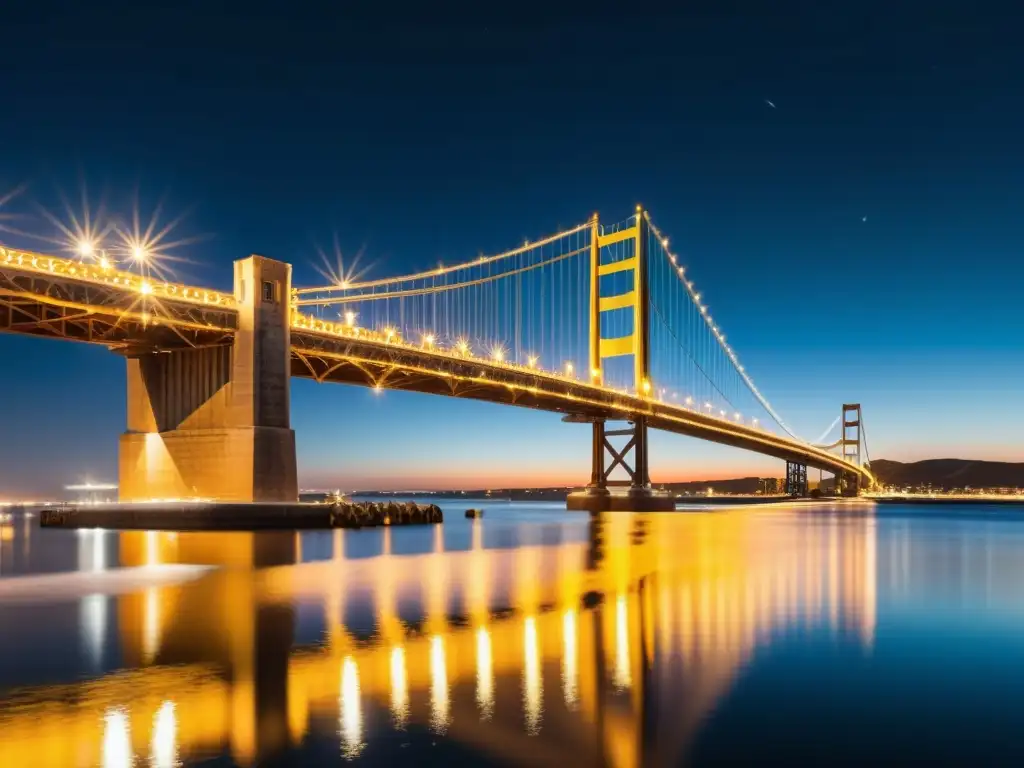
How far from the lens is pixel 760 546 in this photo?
31.4m

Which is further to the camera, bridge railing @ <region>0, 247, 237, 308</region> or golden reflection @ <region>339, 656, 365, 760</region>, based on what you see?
bridge railing @ <region>0, 247, 237, 308</region>

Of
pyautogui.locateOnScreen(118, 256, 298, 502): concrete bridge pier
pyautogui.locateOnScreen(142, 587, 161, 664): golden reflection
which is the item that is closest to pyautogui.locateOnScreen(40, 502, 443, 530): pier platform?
pyautogui.locateOnScreen(118, 256, 298, 502): concrete bridge pier

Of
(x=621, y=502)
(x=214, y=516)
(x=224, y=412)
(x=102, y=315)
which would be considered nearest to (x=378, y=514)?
(x=224, y=412)

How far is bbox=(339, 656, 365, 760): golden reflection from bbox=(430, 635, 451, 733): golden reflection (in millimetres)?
536

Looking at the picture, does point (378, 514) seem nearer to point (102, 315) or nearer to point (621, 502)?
point (102, 315)

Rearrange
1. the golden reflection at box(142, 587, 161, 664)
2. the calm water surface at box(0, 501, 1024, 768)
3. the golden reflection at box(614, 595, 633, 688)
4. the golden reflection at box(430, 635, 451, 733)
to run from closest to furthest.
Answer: the calm water surface at box(0, 501, 1024, 768)
the golden reflection at box(430, 635, 451, 733)
the golden reflection at box(614, 595, 633, 688)
the golden reflection at box(142, 587, 161, 664)

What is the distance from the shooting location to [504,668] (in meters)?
8.72

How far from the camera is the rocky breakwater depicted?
1603 inches

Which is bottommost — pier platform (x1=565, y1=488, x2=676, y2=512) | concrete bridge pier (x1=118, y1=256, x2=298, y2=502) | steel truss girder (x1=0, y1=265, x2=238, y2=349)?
pier platform (x1=565, y1=488, x2=676, y2=512)

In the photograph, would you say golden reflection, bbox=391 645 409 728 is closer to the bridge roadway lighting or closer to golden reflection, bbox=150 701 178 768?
golden reflection, bbox=150 701 178 768

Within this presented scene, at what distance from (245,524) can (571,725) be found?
31.4 meters

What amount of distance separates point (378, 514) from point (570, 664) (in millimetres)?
36422

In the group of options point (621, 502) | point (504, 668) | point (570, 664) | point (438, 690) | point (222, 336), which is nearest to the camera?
point (438, 690)

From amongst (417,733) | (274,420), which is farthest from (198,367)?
(417,733)
